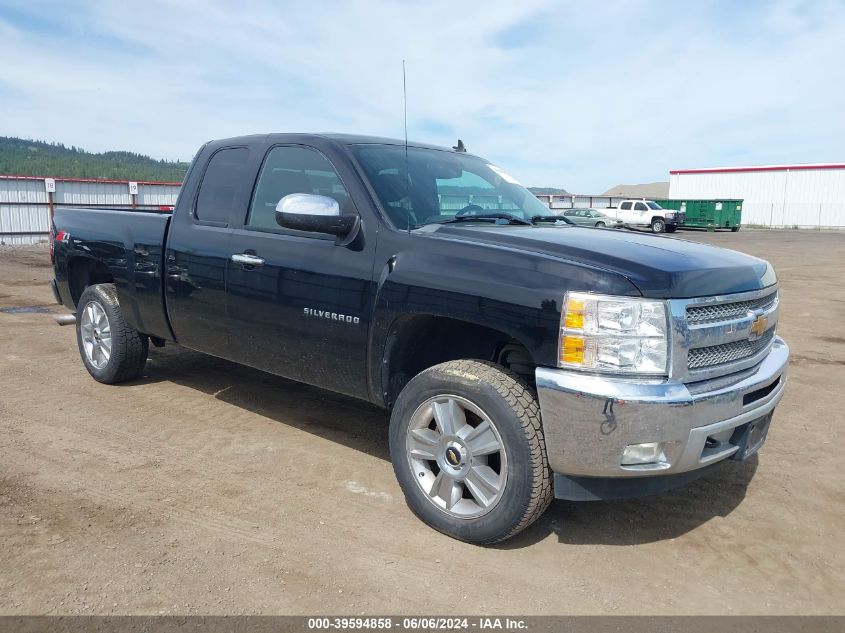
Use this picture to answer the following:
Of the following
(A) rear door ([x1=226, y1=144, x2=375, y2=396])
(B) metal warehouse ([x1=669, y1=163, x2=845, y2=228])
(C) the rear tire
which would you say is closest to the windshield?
(A) rear door ([x1=226, y1=144, x2=375, y2=396])

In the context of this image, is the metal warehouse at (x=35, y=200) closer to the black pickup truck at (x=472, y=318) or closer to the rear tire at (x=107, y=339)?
the rear tire at (x=107, y=339)

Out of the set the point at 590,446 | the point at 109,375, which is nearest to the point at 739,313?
the point at 590,446

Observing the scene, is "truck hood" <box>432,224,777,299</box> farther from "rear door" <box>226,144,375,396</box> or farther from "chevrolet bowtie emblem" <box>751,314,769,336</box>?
"rear door" <box>226,144,375,396</box>

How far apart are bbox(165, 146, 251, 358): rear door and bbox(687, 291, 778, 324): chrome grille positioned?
8.96ft

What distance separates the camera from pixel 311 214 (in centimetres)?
355

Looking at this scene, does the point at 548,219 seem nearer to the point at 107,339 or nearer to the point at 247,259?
the point at 247,259

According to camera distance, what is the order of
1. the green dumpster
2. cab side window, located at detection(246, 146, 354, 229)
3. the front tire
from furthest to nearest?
the green dumpster < cab side window, located at detection(246, 146, 354, 229) < the front tire

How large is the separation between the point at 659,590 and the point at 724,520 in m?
0.86

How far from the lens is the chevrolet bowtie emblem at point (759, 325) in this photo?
10.8 feet

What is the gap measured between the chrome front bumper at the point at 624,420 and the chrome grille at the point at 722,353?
9 centimetres

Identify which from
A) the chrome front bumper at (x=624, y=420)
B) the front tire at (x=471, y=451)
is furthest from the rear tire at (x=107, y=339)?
the chrome front bumper at (x=624, y=420)

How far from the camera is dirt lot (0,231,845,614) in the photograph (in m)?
2.84

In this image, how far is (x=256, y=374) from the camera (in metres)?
6.16

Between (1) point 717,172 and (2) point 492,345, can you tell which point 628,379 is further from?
(1) point 717,172
